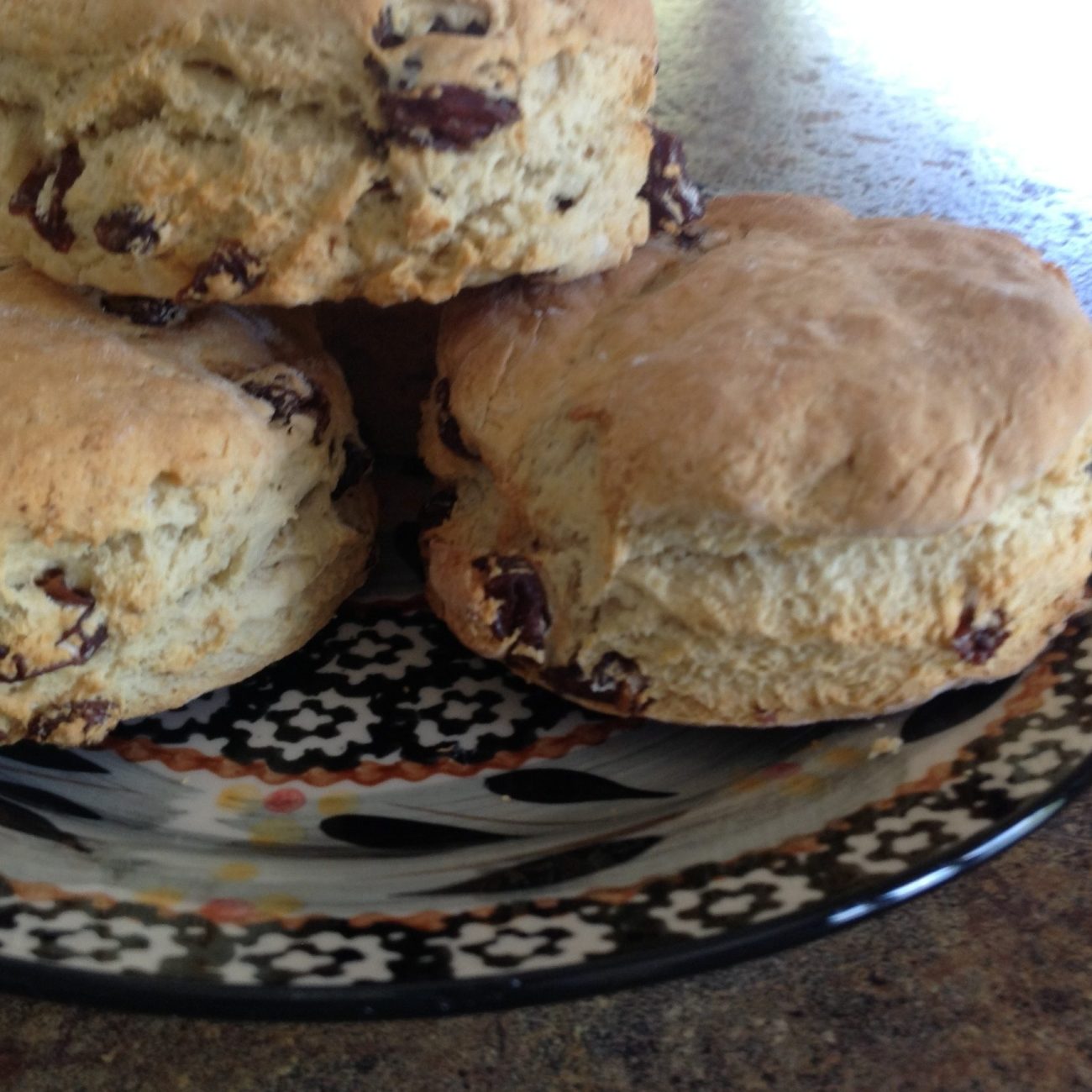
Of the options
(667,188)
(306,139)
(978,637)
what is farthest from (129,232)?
(978,637)

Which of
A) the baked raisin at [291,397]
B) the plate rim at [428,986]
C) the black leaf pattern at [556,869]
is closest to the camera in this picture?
the plate rim at [428,986]

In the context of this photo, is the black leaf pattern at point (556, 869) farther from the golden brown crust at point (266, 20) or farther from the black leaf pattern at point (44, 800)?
the golden brown crust at point (266, 20)

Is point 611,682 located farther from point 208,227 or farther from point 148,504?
point 208,227

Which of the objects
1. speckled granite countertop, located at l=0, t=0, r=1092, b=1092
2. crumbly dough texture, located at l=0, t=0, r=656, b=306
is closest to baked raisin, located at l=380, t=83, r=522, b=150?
crumbly dough texture, located at l=0, t=0, r=656, b=306

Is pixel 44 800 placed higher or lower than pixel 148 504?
lower

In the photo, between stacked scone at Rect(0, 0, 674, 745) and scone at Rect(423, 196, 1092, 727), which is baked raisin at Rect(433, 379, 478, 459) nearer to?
scone at Rect(423, 196, 1092, 727)

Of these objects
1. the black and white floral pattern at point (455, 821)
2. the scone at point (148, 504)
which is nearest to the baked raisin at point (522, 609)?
the black and white floral pattern at point (455, 821)

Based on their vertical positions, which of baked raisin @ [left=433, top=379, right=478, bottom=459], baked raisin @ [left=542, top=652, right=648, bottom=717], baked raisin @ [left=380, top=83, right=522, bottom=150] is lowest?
baked raisin @ [left=542, top=652, right=648, bottom=717]
